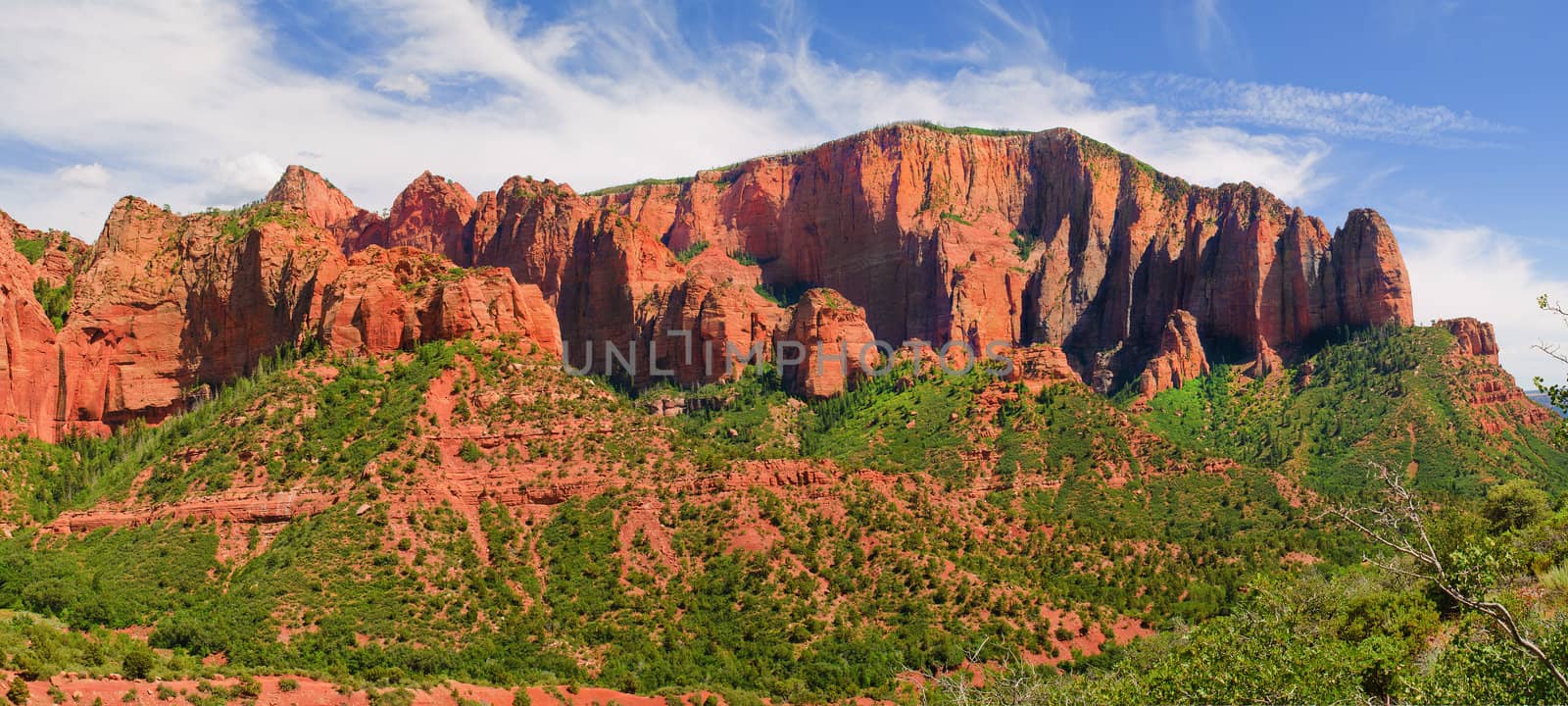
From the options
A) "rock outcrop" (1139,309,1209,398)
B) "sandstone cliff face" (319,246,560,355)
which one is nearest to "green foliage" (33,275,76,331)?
"sandstone cliff face" (319,246,560,355)

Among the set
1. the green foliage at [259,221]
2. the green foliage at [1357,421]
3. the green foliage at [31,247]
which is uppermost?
the green foliage at [259,221]

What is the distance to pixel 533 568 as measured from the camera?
A: 7031 centimetres

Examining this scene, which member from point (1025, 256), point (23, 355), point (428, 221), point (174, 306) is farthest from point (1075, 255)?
point (23, 355)

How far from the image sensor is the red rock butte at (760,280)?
93.2m

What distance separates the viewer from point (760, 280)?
19538 cm

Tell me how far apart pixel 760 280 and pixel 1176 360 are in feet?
236

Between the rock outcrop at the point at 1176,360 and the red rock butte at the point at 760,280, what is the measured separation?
0.35m

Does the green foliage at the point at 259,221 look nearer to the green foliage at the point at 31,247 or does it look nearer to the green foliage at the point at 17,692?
the green foliage at the point at 31,247

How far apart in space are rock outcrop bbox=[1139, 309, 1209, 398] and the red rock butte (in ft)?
1.13

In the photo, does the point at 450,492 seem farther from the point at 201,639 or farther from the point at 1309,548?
the point at 1309,548

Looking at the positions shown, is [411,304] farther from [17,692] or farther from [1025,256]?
[1025,256]

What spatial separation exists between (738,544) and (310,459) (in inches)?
1096

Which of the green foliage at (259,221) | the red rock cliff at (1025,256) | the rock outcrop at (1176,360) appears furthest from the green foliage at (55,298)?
the rock outcrop at (1176,360)

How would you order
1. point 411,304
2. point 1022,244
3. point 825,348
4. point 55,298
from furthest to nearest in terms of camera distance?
point 1022,244 < point 825,348 < point 55,298 < point 411,304
